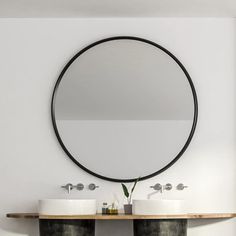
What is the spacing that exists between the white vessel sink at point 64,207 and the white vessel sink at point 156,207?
1.04ft

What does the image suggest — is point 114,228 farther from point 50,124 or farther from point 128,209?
point 50,124

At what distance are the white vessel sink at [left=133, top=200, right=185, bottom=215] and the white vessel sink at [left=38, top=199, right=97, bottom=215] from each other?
0.32 meters

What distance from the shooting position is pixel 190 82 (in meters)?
3.98

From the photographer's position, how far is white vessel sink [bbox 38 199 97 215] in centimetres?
354

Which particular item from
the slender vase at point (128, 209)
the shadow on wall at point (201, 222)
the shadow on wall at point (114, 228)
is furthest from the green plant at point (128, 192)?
the shadow on wall at point (201, 222)

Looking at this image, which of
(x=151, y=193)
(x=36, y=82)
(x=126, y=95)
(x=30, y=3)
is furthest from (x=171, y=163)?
(x=30, y=3)

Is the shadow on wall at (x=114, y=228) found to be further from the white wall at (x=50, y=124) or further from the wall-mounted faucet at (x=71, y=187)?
the wall-mounted faucet at (x=71, y=187)

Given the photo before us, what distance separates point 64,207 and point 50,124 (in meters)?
0.70

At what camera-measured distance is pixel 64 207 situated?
3537mm

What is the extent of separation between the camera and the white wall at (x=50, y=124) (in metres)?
3.92

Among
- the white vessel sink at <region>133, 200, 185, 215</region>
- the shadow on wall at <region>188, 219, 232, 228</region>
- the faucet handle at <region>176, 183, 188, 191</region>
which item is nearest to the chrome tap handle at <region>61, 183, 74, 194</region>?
the white vessel sink at <region>133, 200, 185, 215</region>

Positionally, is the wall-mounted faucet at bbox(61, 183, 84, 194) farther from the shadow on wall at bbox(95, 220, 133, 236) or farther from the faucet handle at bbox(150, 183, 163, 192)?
the faucet handle at bbox(150, 183, 163, 192)

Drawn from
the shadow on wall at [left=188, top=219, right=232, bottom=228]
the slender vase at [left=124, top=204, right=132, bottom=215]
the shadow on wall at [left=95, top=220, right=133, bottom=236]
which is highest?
the slender vase at [left=124, top=204, right=132, bottom=215]

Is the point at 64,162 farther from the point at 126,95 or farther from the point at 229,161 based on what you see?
the point at 229,161
